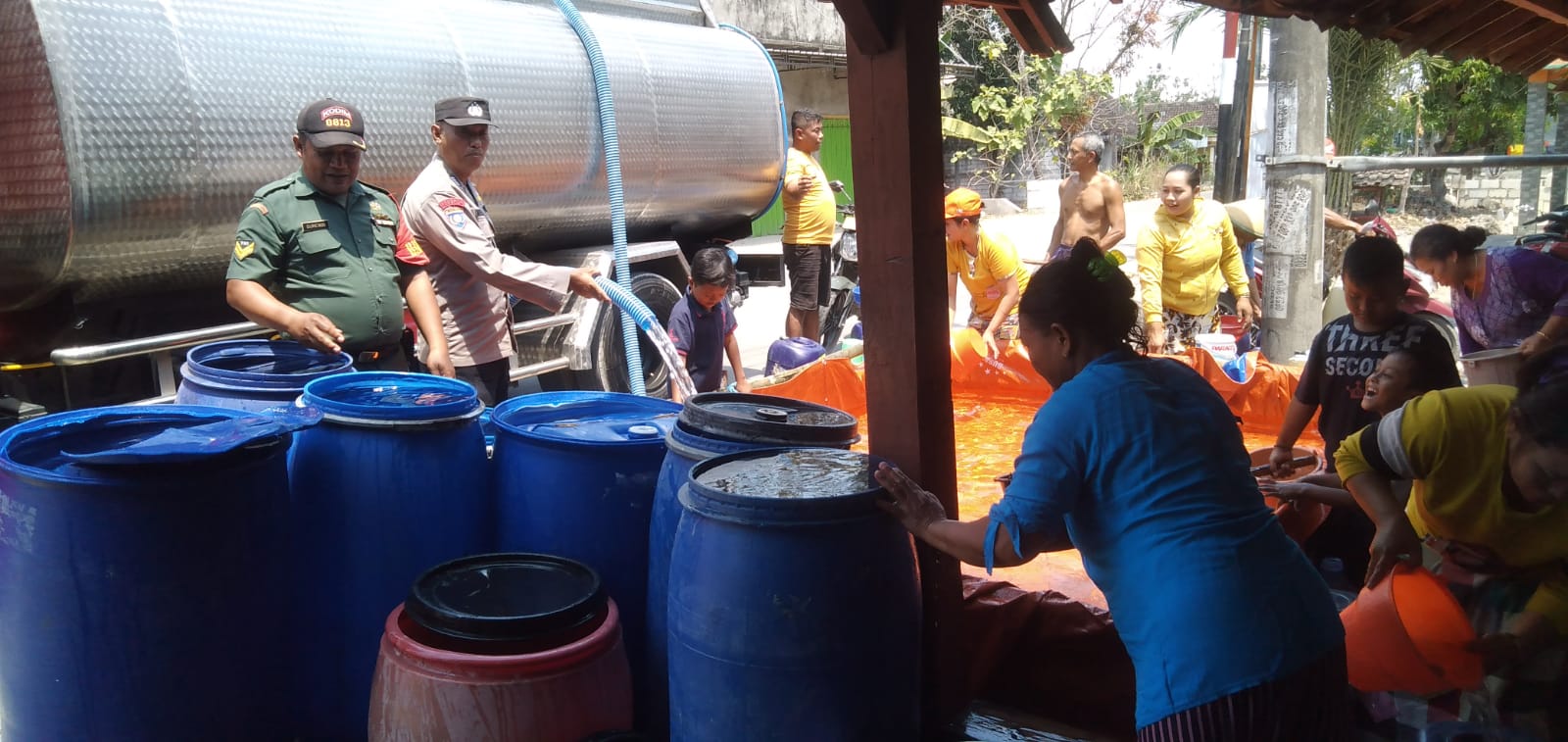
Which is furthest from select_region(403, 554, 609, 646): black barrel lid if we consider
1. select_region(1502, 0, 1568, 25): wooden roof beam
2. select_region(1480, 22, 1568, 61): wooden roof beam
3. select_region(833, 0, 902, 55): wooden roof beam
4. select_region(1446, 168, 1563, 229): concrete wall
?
select_region(1446, 168, 1563, 229): concrete wall

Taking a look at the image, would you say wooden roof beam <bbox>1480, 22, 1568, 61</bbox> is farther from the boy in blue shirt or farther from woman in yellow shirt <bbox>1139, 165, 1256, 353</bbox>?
the boy in blue shirt

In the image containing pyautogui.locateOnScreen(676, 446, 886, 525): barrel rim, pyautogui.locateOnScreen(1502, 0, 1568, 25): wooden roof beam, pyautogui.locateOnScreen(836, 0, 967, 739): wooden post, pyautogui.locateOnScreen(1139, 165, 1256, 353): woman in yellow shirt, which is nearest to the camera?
pyautogui.locateOnScreen(676, 446, 886, 525): barrel rim

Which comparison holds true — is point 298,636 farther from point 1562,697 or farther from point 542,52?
point 542,52

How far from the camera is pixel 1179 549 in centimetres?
199

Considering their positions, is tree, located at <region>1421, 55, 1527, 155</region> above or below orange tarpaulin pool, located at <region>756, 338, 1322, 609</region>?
above

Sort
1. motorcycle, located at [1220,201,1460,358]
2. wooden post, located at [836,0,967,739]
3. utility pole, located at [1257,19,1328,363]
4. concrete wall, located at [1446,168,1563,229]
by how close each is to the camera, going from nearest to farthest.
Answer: wooden post, located at [836,0,967,739], motorcycle, located at [1220,201,1460,358], utility pole, located at [1257,19,1328,363], concrete wall, located at [1446,168,1563,229]

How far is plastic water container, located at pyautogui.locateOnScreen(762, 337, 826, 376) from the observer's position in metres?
7.39

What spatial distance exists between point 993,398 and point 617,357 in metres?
2.78

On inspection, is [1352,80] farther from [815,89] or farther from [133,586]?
[133,586]

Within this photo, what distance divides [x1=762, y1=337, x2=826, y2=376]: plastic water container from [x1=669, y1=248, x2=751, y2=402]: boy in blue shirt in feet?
5.73

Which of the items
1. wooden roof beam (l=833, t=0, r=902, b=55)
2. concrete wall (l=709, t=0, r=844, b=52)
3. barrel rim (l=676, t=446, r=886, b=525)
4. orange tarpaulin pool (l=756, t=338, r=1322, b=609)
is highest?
concrete wall (l=709, t=0, r=844, b=52)

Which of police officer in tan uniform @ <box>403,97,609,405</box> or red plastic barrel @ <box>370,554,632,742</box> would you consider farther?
police officer in tan uniform @ <box>403,97,609,405</box>

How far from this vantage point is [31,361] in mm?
5344

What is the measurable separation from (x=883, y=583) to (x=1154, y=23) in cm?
2808
